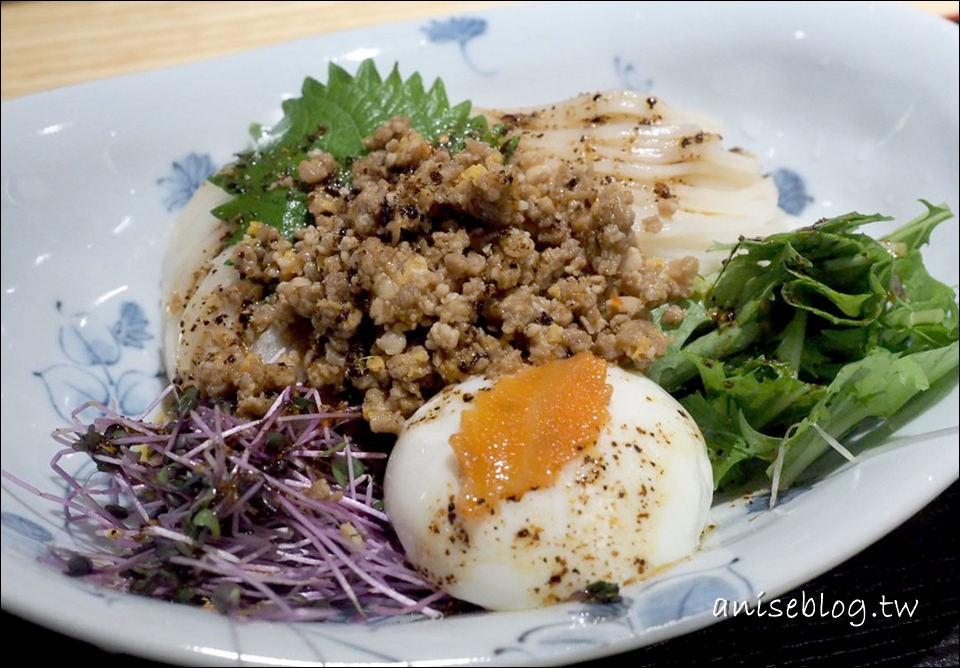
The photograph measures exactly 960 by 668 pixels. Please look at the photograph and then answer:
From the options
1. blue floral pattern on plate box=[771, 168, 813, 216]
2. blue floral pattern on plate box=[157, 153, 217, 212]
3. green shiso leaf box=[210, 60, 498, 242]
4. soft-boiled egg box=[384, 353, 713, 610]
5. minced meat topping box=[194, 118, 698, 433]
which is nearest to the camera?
soft-boiled egg box=[384, 353, 713, 610]

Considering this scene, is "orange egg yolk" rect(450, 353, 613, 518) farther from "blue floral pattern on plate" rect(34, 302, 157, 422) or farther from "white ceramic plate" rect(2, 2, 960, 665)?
"blue floral pattern on plate" rect(34, 302, 157, 422)

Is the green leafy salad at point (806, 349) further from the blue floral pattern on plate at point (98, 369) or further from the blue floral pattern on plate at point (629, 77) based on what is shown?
the blue floral pattern on plate at point (98, 369)

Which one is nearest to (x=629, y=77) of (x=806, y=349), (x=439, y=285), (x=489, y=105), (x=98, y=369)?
(x=489, y=105)

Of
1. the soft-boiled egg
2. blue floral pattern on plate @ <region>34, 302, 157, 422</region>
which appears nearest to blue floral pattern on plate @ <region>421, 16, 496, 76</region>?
blue floral pattern on plate @ <region>34, 302, 157, 422</region>

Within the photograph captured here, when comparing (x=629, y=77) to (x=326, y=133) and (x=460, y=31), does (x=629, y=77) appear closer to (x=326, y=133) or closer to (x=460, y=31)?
(x=460, y=31)

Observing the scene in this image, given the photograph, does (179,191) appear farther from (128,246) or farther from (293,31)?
(293,31)

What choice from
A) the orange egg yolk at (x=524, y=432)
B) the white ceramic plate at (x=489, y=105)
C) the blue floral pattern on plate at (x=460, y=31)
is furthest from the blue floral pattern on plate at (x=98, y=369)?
the blue floral pattern on plate at (x=460, y=31)
